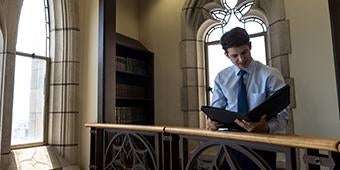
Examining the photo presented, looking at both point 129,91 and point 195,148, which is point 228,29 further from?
point 195,148

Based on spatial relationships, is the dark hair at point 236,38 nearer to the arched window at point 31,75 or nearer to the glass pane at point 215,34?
the arched window at point 31,75

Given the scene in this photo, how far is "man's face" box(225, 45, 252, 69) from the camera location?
1.40m

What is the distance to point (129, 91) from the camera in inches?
169

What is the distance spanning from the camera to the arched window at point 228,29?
393cm

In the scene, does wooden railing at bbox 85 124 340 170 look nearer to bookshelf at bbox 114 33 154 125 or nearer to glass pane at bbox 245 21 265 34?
bookshelf at bbox 114 33 154 125

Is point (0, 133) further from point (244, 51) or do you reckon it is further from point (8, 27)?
point (244, 51)

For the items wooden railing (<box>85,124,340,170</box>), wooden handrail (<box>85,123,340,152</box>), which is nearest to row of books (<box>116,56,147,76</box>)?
wooden railing (<box>85,124,340,170</box>)

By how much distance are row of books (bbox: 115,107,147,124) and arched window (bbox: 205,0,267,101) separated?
1.16m

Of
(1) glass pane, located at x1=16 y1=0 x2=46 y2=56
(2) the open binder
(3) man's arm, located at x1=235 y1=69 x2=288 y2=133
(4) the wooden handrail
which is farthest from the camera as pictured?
(1) glass pane, located at x1=16 y1=0 x2=46 y2=56

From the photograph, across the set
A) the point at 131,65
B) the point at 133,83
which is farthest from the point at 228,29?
the point at 133,83

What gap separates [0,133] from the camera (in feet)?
9.06

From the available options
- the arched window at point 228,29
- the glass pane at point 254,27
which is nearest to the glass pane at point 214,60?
the arched window at point 228,29

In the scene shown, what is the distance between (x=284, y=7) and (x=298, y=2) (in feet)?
0.56

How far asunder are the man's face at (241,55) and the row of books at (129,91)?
9.37ft
